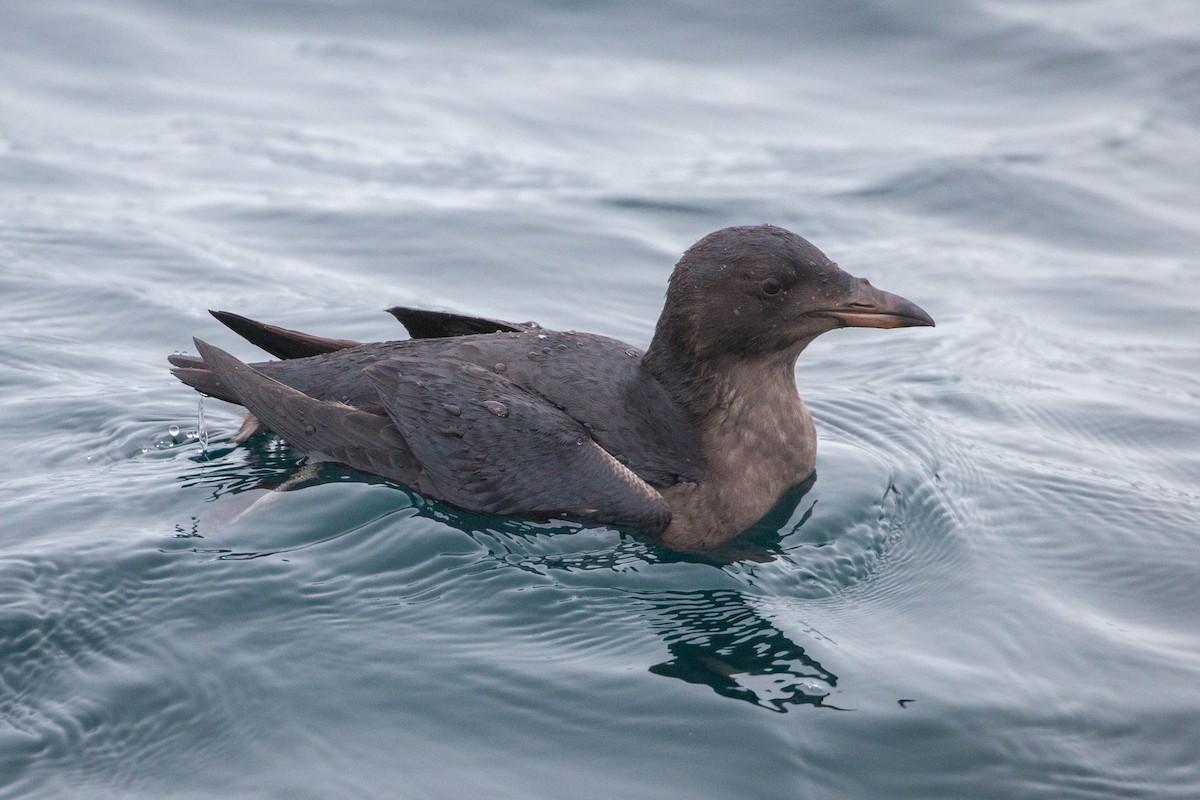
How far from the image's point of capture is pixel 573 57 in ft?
44.1

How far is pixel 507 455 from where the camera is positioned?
17.0 ft

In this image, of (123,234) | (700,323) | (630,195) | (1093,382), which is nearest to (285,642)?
(700,323)

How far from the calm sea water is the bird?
20 centimetres

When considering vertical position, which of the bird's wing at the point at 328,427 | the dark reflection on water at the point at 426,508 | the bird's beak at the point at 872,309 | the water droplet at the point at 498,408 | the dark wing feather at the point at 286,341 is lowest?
the dark reflection on water at the point at 426,508

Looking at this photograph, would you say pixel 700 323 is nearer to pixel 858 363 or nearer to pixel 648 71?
pixel 858 363

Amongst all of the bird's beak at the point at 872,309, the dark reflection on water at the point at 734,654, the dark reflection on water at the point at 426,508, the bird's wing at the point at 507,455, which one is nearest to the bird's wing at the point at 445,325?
the bird's wing at the point at 507,455

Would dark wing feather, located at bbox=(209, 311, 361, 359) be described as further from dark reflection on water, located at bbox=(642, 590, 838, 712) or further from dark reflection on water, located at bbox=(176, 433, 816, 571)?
dark reflection on water, located at bbox=(642, 590, 838, 712)

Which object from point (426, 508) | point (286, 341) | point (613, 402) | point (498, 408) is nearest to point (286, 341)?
point (286, 341)

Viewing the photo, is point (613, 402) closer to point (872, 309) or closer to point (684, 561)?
point (684, 561)

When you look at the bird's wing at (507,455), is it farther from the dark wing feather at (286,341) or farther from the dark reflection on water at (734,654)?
the dark wing feather at (286,341)

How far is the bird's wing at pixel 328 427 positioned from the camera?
210 inches

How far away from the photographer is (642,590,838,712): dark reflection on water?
4.44 m

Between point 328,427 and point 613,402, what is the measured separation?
111 cm

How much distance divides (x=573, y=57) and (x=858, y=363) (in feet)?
21.4
